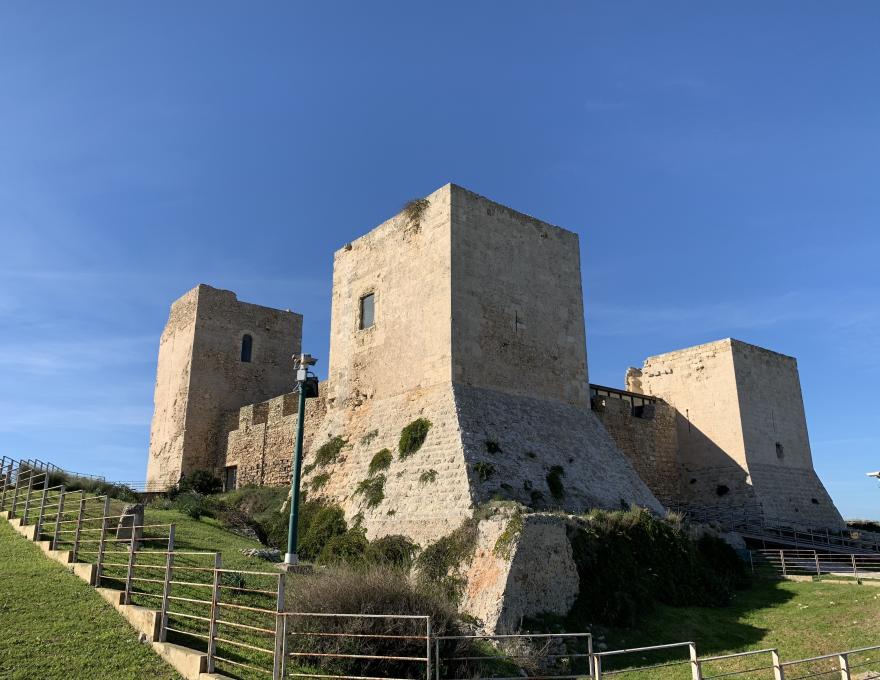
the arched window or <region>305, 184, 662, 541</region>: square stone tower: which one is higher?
the arched window

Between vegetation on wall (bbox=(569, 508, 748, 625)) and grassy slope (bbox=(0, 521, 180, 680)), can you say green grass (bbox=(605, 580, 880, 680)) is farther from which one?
grassy slope (bbox=(0, 521, 180, 680))

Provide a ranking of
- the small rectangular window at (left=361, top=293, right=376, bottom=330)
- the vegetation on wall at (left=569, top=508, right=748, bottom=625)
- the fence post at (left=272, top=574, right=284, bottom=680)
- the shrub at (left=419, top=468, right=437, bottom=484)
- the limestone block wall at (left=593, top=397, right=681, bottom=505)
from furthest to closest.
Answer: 1. the limestone block wall at (left=593, top=397, right=681, bottom=505)
2. the small rectangular window at (left=361, top=293, right=376, bottom=330)
3. the shrub at (left=419, top=468, right=437, bottom=484)
4. the vegetation on wall at (left=569, top=508, right=748, bottom=625)
5. the fence post at (left=272, top=574, right=284, bottom=680)

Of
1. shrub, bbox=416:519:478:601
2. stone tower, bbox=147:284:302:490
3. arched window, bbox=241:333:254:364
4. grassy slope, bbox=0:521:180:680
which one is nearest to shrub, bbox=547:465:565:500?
shrub, bbox=416:519:478:601

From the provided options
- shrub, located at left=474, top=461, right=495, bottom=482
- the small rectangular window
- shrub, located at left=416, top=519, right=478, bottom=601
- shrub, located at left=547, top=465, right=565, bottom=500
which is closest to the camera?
shrub, located at left=416, top=519, right=478, bottom=601

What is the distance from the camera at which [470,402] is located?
1528 cm

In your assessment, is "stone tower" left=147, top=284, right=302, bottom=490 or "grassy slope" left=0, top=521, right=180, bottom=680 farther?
"stone tower" left=147, top=284, right=302, bottom=490

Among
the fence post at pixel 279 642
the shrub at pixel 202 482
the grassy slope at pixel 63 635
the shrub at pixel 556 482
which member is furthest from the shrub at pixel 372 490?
the shrub at pixel 202 482

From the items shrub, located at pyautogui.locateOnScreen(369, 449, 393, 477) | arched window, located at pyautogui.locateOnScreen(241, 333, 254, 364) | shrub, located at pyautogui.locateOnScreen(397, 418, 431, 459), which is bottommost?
shrub, located at pyautogui.locateOnScreen(369, 449, 393, 477)

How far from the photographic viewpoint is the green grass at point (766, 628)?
420 inches

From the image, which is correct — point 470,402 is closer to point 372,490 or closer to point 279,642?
point 372,490

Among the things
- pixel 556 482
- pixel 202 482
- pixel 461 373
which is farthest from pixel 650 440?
pixel 202 482

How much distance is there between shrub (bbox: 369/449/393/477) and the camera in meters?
15.6

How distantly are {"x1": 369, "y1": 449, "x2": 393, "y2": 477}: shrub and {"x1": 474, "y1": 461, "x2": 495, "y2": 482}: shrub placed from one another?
8.24 ft

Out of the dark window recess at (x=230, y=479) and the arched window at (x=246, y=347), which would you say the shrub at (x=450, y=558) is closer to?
the dark window recess at (x=230, y=479)
